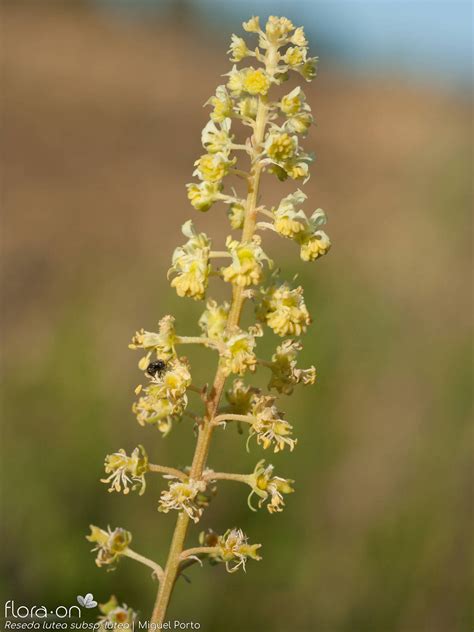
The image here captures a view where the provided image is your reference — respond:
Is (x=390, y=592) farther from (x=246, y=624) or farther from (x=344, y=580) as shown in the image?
(x=246, y=624)

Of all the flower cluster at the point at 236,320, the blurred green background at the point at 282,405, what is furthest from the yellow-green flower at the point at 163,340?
the blurred green background at the point at 282,405

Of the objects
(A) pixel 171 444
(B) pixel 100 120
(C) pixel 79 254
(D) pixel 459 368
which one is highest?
(B) pixel 100 120

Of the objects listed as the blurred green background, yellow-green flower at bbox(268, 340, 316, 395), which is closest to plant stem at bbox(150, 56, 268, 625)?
yellow-green flower at bbox(268, 340, 316, 395)

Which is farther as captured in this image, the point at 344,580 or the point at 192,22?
the point at 192,22

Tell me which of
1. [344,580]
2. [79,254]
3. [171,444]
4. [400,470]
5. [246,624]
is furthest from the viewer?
[79,254]

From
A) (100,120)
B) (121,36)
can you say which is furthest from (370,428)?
(121,36)

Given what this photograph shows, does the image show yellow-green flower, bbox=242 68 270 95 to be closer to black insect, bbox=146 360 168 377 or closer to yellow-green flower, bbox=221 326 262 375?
yellow-green flower, bbox=221 326 262 375
